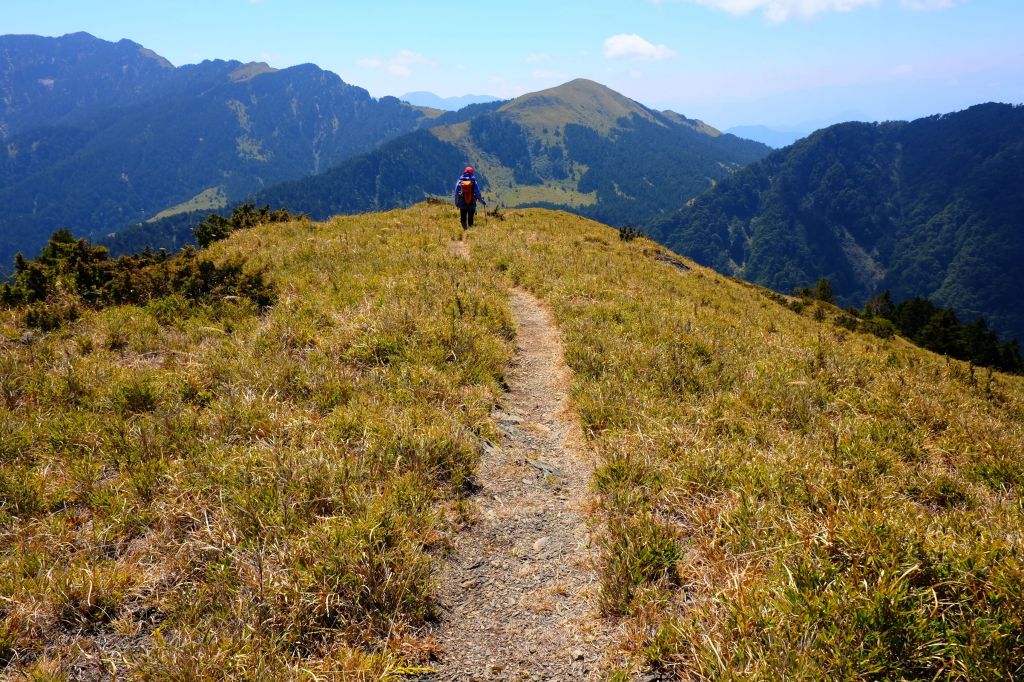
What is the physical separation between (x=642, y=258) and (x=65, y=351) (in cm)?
2353

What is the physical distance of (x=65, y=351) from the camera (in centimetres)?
862

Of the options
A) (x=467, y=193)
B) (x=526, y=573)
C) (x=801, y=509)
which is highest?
(x=467, y=193)

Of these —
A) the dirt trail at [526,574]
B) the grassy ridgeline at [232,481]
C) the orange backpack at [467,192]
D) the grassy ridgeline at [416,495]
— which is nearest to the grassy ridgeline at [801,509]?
the grassy ridgeline at [416,495]

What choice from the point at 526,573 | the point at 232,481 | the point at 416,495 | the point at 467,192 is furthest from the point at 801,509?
the point at 467,192

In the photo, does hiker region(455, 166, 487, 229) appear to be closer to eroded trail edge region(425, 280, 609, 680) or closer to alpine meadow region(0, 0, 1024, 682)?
alpine meadow region(0, 0, 1024, 682)

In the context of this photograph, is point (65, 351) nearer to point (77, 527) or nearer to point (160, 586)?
point (77, 527)

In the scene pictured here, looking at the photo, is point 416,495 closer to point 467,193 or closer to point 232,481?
point 232,481

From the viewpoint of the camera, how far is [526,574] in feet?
15.6

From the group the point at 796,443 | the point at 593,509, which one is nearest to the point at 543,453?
the point at 593,509

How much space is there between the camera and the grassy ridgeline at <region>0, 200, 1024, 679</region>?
354cm

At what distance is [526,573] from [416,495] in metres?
1.44

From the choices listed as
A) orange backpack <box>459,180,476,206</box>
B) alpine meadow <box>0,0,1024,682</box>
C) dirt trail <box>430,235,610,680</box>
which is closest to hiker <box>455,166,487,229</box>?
orange backpack <box>459,180,476,206</box>

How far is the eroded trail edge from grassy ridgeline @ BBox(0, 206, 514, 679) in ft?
1.25

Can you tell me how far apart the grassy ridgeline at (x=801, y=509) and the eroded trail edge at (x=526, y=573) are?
39 centimetres
